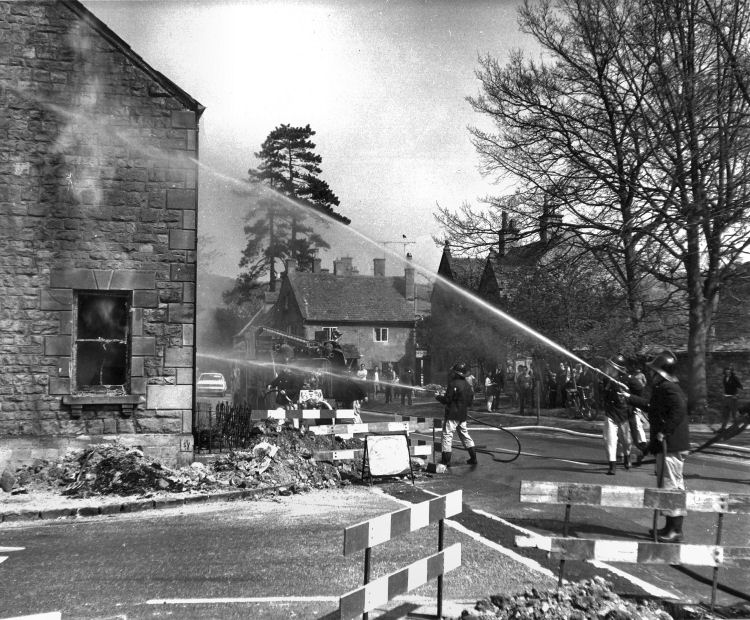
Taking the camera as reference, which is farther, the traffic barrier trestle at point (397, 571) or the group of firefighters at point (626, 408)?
the group of firefighters at point (626, 408)

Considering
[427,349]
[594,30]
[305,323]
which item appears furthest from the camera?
[305,323]

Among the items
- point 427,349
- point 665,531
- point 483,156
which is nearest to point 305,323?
point 427,349

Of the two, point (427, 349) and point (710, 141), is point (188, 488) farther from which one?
point (427, 349)

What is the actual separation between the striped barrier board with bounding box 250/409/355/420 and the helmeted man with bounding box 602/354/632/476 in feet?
14.9

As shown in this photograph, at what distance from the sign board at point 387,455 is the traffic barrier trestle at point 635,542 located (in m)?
6.19

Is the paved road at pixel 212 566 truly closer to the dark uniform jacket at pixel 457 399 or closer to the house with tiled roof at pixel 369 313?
the dark uniform jacket at pixel 457 399

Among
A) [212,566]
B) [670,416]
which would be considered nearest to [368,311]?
[670,416]

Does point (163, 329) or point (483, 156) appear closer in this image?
point (163, 329)

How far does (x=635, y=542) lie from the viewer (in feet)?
19.6

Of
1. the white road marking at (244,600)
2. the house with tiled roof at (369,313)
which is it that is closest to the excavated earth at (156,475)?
the white road marking at (244,600)

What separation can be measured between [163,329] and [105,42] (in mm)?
4739

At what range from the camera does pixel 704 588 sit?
22.5 feet

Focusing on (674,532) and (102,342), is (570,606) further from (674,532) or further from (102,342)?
(102,342)

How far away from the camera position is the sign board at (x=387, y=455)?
41.0 feet
